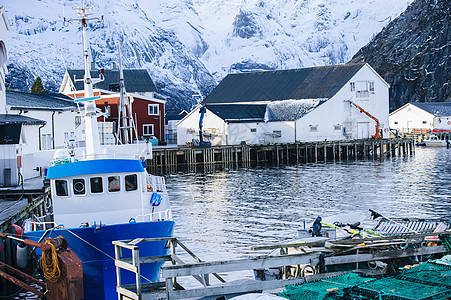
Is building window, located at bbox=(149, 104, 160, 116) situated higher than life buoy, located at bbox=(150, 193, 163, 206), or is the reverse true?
building window, located at bbox=(149, 104, 160, 116)

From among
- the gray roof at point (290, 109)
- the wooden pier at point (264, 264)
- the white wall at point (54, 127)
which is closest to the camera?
the wooden pier at point (264, 264)

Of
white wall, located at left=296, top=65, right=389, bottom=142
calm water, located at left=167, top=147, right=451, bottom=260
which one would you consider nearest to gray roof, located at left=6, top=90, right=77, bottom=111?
calm water, located at left=167, top=147, right=451, bottom=260

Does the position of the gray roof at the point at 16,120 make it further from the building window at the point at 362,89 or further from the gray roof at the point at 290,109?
the building window at the point at 362,89

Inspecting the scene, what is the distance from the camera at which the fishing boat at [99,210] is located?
60.9 feet

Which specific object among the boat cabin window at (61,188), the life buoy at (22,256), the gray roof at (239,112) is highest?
the gray roof at (239,112)

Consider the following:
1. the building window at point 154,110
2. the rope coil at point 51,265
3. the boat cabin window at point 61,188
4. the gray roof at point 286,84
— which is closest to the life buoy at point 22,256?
the boat cabin window at point 61,188

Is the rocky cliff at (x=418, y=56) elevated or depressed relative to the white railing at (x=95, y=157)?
elevated

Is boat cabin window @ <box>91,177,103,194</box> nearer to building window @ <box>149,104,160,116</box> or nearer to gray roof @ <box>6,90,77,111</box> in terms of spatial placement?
gray roof @ <box>6,90,77,111</box>

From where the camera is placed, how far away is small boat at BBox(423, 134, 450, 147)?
9006 centimetres

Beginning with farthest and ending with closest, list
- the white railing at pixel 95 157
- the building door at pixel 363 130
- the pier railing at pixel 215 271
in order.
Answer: the building door at pixel 363 130, the white railing at pixel 95 157, the pier railing at pixel 215 271

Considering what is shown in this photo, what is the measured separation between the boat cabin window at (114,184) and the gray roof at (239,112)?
1902 inches

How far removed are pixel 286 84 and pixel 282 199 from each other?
44.8 meters

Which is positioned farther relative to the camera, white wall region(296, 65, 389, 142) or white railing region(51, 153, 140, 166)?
white wall region(296, 65, 389, 142)

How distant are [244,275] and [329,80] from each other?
57.7 meters
